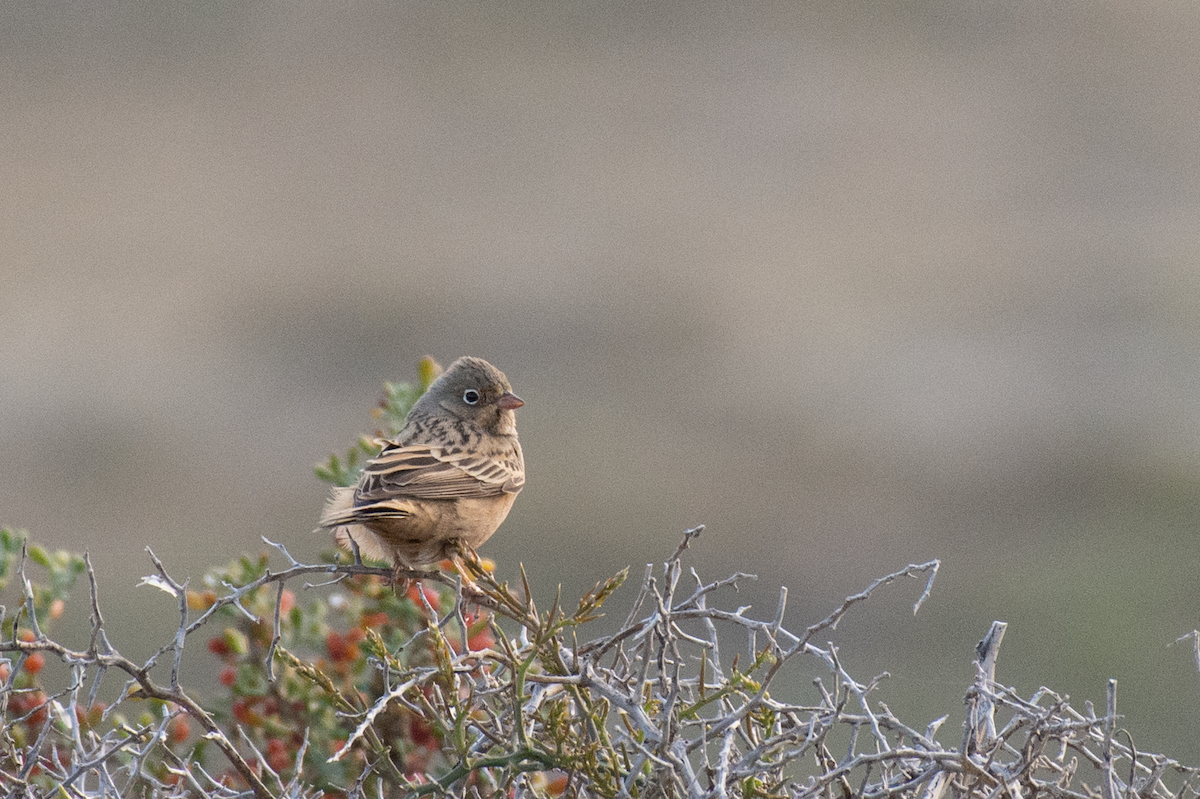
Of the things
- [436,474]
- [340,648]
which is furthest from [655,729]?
[436,474]

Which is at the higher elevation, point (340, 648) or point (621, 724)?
point (621, 724)

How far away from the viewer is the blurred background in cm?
1334

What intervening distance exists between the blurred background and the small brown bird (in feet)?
16.8

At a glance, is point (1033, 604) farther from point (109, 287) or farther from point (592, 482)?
point (109, 287)

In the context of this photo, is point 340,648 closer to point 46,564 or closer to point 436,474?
point 436,474

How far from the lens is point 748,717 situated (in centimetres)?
273

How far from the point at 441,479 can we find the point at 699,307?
1588cm

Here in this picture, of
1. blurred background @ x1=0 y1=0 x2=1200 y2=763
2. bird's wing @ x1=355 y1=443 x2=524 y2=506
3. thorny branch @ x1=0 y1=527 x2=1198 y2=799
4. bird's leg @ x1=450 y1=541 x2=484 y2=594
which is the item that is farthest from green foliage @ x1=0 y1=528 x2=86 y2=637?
blurred background @ x1=0 y1=0 x2=1200 y2=763

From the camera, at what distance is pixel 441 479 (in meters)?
4.39

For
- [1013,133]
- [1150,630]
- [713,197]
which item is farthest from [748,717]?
[1013,133]

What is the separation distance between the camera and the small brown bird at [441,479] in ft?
13.5

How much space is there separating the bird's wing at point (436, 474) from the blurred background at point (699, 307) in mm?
5570

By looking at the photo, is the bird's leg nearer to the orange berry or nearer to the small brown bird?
the small brown bird

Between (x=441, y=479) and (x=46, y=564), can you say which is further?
(x=441, y=479)
